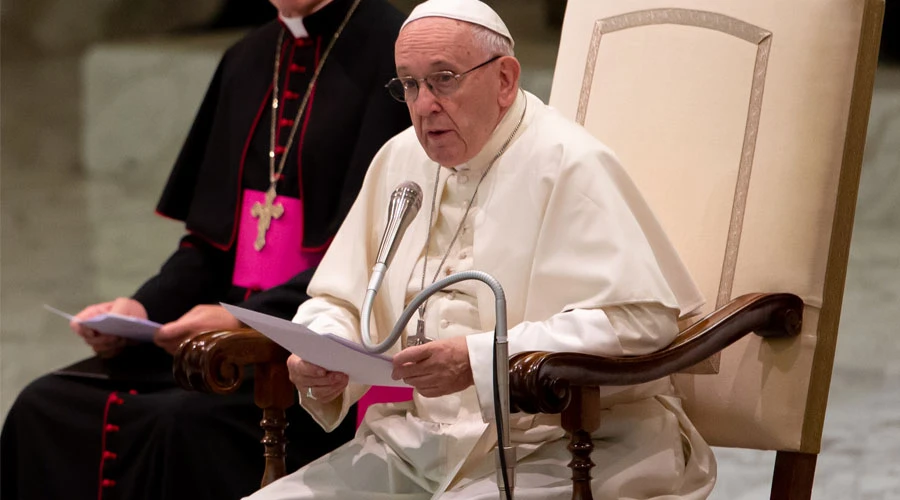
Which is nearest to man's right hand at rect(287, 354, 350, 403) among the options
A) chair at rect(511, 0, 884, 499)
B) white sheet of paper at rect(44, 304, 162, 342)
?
chair at rect(511, 0, 884, 499)

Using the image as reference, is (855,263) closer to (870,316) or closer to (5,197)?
(870,316)

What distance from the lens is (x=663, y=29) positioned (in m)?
3.16

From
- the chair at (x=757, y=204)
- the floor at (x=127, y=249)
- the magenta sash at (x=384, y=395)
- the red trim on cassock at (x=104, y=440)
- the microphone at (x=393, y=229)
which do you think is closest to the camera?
the microphone at (x=393, y=229)

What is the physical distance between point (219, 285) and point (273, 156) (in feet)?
1.48

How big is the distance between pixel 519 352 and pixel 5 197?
18.5ft

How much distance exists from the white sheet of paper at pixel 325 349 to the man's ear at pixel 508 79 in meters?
0.66

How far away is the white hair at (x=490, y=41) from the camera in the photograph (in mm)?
2734

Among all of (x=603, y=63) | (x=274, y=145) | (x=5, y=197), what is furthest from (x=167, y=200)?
(x=5, y=197)

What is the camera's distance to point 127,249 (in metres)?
7.32

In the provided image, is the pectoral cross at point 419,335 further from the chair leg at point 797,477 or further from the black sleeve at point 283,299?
the black sleeve at point 283,299

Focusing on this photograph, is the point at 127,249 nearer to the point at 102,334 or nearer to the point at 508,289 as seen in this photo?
the point at 102,334

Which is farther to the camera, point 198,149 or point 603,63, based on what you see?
point 198,149

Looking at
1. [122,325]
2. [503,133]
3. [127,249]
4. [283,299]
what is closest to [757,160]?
[503,133]

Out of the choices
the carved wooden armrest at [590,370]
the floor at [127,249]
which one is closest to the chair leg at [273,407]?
the carved wooden armrest at [590,370]
